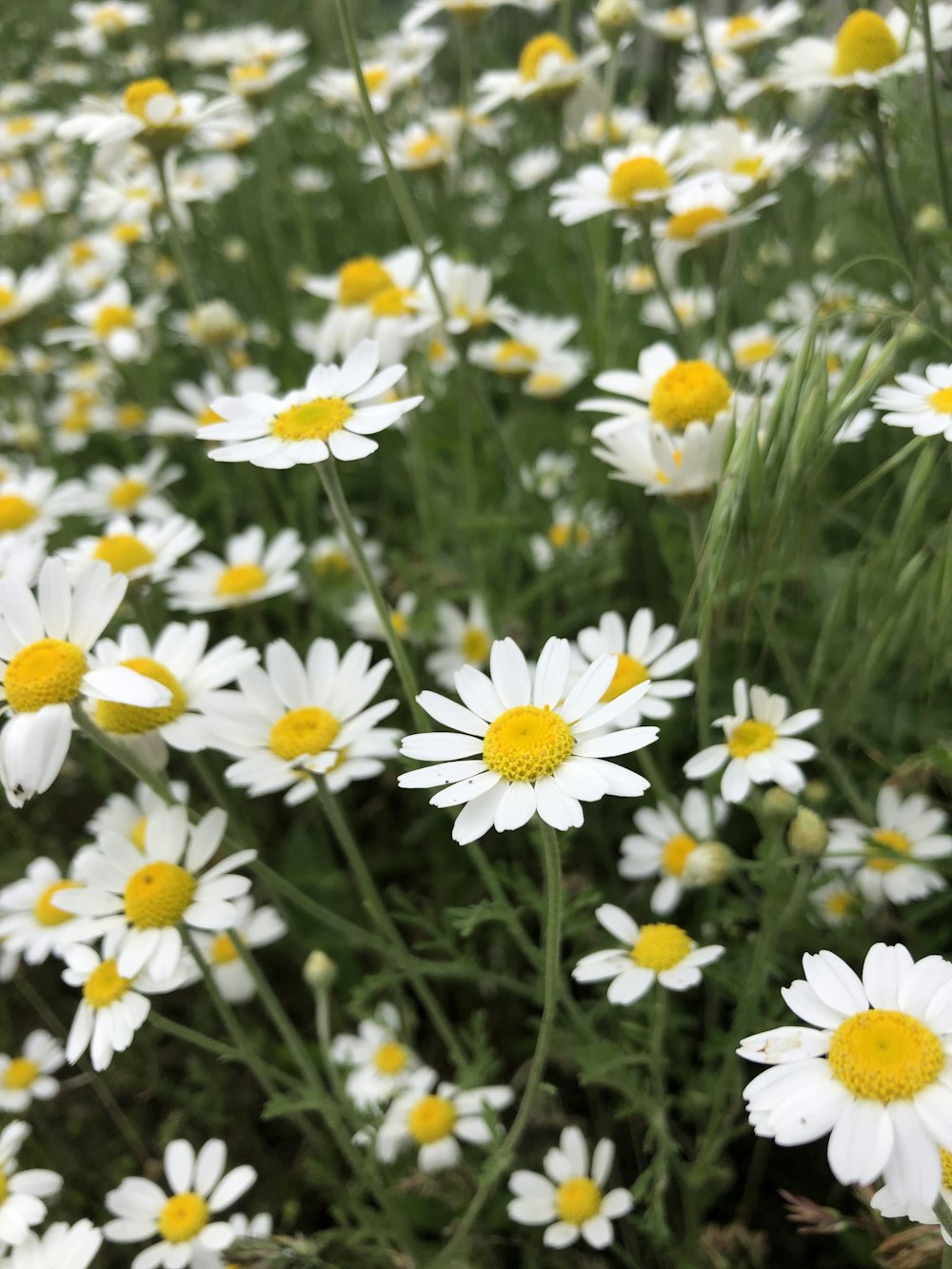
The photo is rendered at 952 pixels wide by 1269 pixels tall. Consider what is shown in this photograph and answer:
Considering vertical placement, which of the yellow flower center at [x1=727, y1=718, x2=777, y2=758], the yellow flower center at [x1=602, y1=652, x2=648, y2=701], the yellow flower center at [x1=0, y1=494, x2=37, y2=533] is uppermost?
the yellow flower center at [x1=602, y1=652, x2=648, y2=701]

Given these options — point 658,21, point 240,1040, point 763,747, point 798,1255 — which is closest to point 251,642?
point 240,1040

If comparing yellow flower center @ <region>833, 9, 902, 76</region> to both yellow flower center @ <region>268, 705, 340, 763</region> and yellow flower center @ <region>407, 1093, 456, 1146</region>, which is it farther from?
yellow flower center @ <region>407, 1093, 456, 1146</region>

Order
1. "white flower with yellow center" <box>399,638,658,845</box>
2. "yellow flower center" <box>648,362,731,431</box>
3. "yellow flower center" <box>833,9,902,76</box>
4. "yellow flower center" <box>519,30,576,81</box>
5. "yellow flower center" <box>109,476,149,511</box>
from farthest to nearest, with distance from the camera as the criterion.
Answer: "yellow flower center" <box>109,476,149,511</box>
"yellow flower center" <box>519,30,576,81</box>
"yellow flower center" <box>833,9,902,76</box>
"yellow flower center" <box>648,362,731,431</box>
"white flower with yellow center" <box>399,638,658,845</box>

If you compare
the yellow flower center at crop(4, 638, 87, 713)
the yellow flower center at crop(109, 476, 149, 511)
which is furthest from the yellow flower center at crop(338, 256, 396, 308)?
the yellow flower center at crop(4, 638, 87, 713)

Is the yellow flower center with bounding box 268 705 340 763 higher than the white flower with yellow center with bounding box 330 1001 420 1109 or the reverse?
higher

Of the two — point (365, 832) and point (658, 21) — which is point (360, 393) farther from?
point (658, 21)

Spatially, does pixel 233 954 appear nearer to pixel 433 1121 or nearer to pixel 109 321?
pixel 433 1121

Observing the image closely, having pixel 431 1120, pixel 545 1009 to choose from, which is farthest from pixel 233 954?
pixel 545 1009
